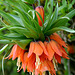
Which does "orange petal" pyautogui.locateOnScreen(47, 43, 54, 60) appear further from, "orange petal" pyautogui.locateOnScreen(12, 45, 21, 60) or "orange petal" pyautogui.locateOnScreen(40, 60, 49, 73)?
"orange petal" pyautogui.locateOnScreen(12, 45, 21, 60)

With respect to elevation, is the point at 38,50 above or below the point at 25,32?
below

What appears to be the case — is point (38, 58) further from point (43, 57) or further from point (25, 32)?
point (25, 32)

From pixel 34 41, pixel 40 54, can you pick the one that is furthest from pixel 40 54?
pixel 34 41

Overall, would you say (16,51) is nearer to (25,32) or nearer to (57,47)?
(25,32)

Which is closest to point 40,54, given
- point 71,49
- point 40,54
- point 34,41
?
point 40,54

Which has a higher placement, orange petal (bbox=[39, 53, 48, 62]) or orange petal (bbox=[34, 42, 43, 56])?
orange petal (bbox=[34, 42, 43, 56])

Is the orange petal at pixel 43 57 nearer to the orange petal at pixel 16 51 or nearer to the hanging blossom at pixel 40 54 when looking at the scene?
the hanging blossom at pixel 40 54

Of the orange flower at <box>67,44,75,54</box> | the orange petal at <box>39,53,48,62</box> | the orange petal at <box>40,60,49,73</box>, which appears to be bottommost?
the orange petal at <box>40,60,49,73</box>

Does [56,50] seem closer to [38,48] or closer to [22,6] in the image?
[38,48]

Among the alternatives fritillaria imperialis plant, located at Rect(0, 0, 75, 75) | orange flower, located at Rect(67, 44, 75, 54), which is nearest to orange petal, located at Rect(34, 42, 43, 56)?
fritillaria imperialis plant, located at Rect(0, 0, 75, 75)

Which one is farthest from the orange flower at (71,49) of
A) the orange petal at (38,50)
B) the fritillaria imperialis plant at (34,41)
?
the orange petal at (38,50)

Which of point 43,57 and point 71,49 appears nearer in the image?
point 43,57

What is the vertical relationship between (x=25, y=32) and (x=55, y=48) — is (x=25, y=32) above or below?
above

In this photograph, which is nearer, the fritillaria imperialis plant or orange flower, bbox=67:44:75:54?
the fritillaria imperialis plant
